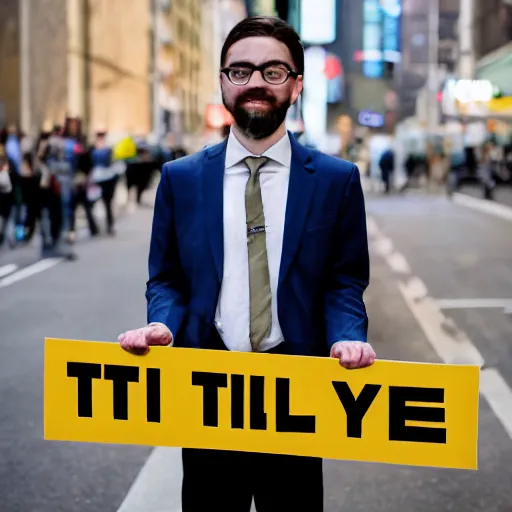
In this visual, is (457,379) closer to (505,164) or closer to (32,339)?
(32,339)

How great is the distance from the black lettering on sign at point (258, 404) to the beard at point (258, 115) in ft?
1.95

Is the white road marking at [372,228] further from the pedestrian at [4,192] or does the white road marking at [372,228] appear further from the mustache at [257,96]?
the mustache at [257,96]

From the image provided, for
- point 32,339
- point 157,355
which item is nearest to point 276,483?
point 157,355

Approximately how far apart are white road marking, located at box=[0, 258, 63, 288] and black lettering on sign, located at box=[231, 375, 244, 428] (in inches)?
385

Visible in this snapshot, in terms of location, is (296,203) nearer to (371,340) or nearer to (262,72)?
(262,72)

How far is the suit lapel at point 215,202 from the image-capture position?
2.71m

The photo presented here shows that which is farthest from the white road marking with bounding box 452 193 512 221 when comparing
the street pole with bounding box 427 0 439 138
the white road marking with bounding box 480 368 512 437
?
the street pole with bounding box 427 0 439 138

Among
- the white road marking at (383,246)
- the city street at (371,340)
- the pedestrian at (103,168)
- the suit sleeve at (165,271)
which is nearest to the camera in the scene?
the suit sleeve at (165,271)

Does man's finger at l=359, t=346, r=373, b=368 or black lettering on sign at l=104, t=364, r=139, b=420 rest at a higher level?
man's finger at l=359, t=346, r=373, b=368

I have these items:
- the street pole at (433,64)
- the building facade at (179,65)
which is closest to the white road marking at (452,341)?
the building facade at (179,65)

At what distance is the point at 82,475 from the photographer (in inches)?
196

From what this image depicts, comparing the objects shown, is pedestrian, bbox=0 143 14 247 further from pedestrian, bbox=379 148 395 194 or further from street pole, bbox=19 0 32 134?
street pole, bbox=19 0 32 134

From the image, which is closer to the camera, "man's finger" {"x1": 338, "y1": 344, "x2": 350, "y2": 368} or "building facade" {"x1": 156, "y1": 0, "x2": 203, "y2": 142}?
"man's finger" {"x1": 338, "y1": 344, "x2": 350, "y2": 368}

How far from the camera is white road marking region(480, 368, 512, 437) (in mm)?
6031
